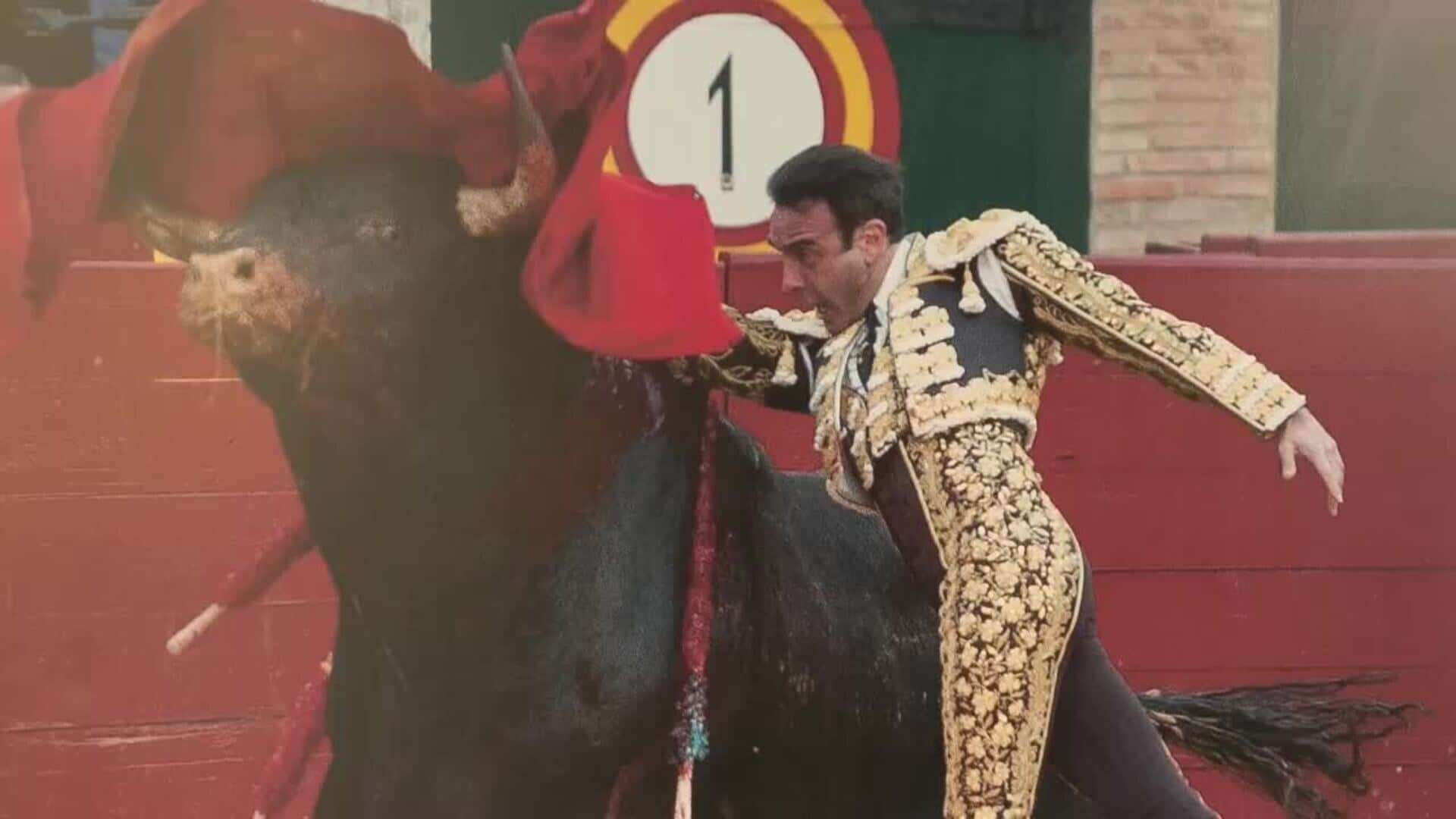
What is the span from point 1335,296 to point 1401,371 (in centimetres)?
19

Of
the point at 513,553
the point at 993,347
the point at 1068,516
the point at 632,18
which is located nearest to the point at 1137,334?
the point at 993,347

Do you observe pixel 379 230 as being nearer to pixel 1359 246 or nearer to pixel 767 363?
pixel 767 363

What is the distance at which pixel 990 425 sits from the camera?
8.80 ft

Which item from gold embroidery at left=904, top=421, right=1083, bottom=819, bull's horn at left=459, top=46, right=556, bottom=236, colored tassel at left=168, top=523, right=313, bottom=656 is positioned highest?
bull's horn at left=459, top=46, right=556, bottom=236

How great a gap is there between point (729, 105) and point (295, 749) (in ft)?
5.51

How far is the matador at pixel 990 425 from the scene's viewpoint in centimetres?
263

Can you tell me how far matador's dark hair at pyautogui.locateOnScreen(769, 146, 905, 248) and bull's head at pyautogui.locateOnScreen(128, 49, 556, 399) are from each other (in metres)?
0.33

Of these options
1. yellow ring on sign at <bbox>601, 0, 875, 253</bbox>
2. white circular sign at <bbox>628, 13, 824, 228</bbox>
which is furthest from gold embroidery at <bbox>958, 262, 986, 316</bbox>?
white circular sign at <bbox>628, 13, 824, 228</bbox>

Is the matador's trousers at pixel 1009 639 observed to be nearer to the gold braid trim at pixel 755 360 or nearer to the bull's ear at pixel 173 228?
the gold braid trim at pixel 755 360

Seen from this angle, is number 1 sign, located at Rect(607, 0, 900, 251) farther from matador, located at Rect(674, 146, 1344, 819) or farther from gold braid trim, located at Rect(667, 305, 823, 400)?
matador, located at Rect(674, 146, 1344, 819)

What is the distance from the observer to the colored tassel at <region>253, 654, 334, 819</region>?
3352 mm

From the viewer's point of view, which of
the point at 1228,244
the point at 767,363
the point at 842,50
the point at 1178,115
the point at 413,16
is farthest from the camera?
the point at 1178,115

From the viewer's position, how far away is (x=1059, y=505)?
3760 mm

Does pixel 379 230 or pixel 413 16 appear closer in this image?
pixel 379 230
